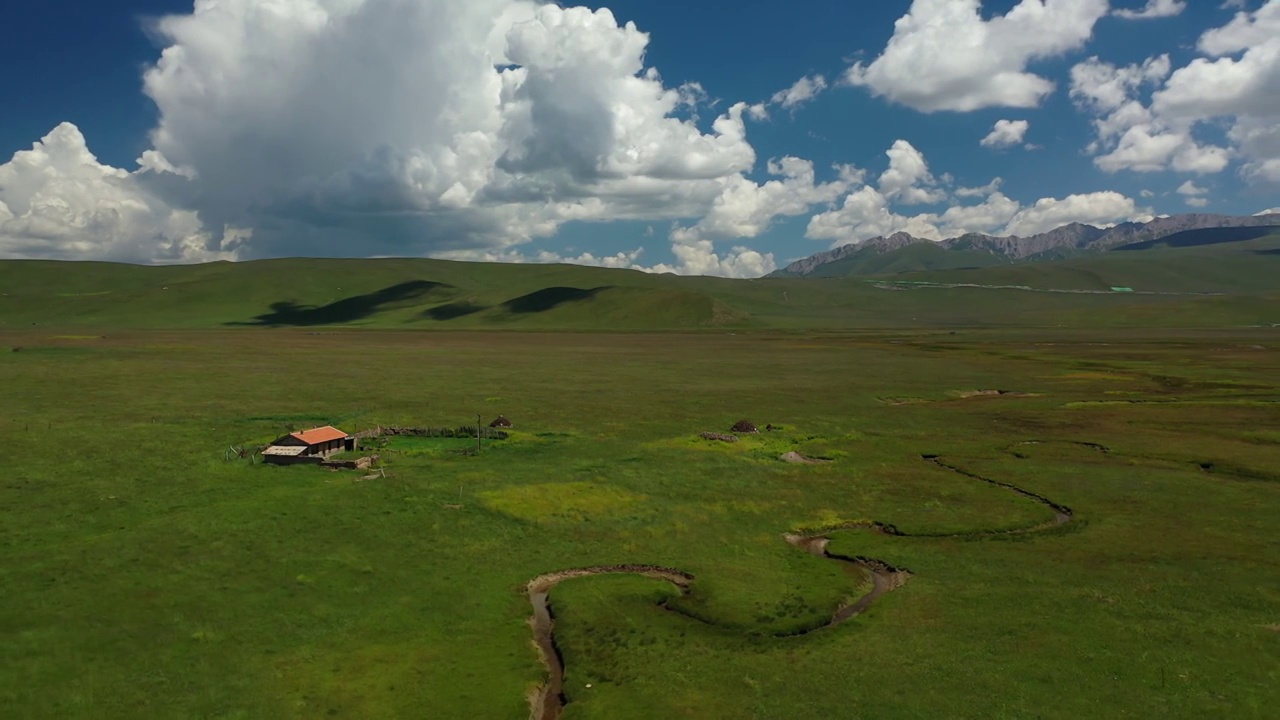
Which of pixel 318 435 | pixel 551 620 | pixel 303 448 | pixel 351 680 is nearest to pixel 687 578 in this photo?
pixel 551 620

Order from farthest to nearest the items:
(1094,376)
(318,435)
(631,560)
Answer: (1094,376)
(318,435)
(631,560)

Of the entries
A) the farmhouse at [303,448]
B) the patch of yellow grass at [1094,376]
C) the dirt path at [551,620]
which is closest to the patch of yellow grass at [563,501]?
the dirt path at [551,620]

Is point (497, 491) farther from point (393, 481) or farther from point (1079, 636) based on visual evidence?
point (1079, 636)

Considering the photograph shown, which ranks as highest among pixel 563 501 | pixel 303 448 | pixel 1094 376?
pixel 303 448

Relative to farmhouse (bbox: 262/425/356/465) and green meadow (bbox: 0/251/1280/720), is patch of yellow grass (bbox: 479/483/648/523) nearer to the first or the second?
green meadow (bbox: 0/251/1280/720)

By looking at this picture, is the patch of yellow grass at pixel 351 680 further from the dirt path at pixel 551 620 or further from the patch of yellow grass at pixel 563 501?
the patch of yellow grass at pixel 563 501

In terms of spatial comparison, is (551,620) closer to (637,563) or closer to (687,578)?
(637,563)

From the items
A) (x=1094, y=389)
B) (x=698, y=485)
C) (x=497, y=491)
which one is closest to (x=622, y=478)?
(x=698, y=485)

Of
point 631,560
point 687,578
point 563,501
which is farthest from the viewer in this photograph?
point 563,501
